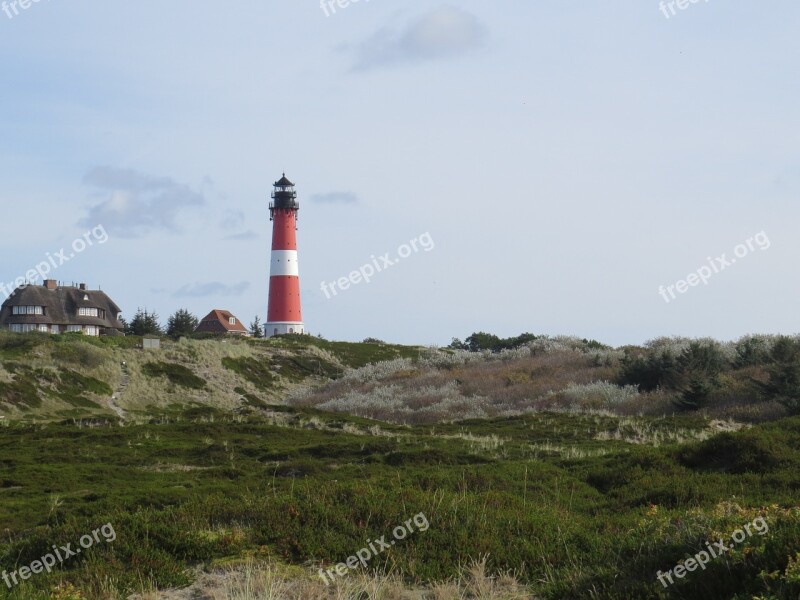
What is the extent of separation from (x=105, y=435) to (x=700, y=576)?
82.3ft

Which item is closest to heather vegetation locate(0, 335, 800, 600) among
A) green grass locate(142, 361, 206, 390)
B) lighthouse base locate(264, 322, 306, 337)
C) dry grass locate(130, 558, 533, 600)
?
dry grass locate(130, 558, 533, 600)

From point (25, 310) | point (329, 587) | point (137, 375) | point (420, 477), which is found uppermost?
point (25, 310)

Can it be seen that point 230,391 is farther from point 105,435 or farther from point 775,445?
point 775,445

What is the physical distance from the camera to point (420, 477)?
15875 millimetres

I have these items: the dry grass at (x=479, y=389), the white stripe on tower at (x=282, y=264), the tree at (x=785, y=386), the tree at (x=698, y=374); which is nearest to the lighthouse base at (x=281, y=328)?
the white stripe on tower at (x=282, y=264)

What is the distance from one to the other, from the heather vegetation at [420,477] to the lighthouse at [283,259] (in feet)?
66.0

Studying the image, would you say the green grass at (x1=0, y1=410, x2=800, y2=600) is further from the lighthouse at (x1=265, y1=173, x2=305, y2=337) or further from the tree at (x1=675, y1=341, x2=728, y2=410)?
the lighthouse at (x1=265, y1=173, x2=305, y2=337)

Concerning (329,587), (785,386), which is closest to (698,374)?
(785,386)

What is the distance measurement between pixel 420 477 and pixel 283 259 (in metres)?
57.8

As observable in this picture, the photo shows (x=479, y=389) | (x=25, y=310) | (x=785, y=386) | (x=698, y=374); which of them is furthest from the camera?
(x=25, y=310)

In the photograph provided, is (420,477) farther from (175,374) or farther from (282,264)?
(282,264)

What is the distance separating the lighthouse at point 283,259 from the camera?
2852 inches

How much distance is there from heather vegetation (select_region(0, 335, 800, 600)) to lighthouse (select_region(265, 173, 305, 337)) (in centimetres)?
2011

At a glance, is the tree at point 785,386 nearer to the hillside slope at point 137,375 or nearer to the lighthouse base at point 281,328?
the hillside slope at point 137,375
